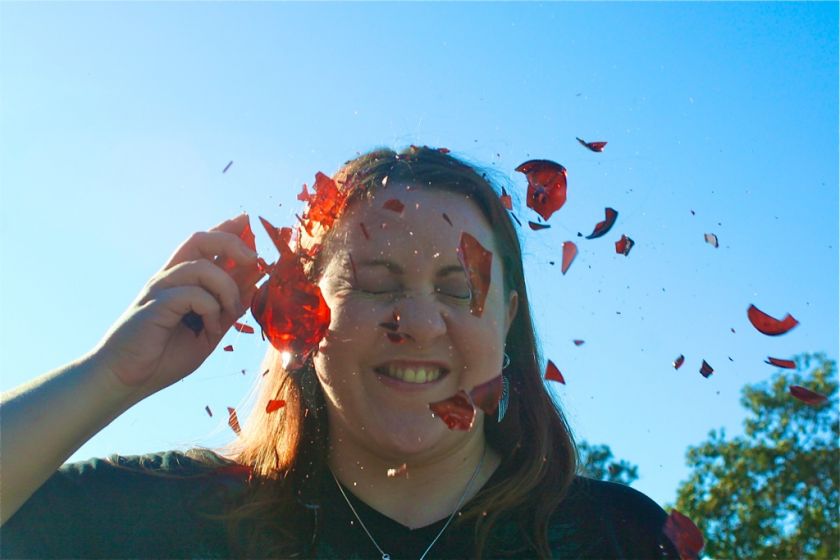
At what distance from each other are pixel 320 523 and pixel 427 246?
1085 mm

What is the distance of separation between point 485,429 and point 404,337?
70cm

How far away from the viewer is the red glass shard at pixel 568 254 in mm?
3994

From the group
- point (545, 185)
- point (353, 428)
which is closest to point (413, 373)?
point (353, 428)

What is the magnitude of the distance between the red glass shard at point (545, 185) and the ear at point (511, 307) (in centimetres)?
36

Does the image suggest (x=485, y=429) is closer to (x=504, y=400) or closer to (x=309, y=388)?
(x=504, y=400)

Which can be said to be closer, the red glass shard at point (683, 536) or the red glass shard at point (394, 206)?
the red glass shard at point (683, 536)

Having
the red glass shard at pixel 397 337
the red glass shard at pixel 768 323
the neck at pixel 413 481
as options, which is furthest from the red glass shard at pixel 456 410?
the red glass shard at pixel 768 323

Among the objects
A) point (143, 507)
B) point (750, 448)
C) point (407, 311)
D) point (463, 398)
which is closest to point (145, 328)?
point (143, 507)

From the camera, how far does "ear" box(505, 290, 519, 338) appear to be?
12.9ft

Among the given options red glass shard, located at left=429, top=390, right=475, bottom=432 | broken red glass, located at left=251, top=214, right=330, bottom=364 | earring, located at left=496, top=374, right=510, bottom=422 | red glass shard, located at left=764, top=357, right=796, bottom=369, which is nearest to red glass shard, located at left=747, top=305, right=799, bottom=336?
red glass shard, located at left=764, top=357, right=796, bottom=369

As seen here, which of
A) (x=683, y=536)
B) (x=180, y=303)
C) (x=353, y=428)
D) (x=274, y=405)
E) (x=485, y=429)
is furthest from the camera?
(x=274, y=405)

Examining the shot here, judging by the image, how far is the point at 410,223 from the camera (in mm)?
3551

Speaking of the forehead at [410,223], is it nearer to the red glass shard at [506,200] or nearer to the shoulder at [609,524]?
the red glass shard at [506,200]

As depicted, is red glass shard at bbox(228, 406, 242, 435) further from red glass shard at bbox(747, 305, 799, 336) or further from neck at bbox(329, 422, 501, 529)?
red glass shard at bbox(747, 305, 799, 336)
